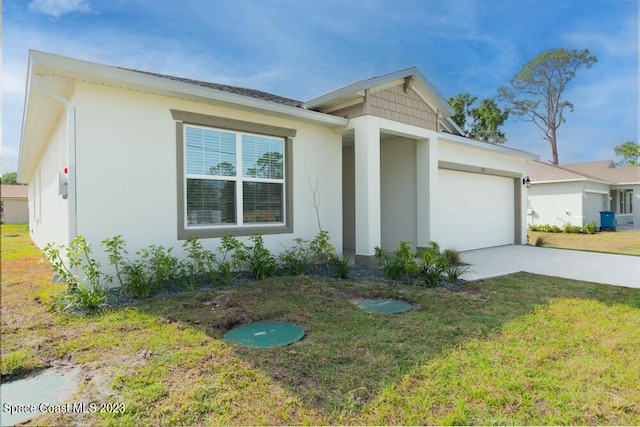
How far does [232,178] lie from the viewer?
6.77 m

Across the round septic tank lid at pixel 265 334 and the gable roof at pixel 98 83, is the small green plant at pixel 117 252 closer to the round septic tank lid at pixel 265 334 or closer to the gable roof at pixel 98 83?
the gable roof at pixel 98 83

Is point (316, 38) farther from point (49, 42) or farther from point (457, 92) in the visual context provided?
point (457, 92)

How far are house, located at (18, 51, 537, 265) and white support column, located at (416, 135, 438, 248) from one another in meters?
0.03

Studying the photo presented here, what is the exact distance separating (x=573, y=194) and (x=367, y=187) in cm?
1810

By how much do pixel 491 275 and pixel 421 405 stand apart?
18.4ft

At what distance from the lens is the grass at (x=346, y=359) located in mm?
2449

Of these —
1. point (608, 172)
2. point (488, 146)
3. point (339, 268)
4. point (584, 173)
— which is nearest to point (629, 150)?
point (608, 172)

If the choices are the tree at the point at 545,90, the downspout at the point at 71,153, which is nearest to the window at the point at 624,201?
the tree at the point at 545,90

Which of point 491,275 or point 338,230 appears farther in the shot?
point 338,230

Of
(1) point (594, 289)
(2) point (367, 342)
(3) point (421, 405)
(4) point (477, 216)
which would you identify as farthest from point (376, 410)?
(4) point (477, 216)

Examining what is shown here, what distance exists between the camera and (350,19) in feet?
30.4

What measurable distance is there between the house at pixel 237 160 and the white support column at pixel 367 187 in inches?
1.0

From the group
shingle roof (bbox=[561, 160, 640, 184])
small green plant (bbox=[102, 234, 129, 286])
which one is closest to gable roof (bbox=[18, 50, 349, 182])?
small green plant (bbox=[102, 234, 129, 286])

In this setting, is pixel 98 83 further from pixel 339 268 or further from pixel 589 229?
→ pixel 589 229
